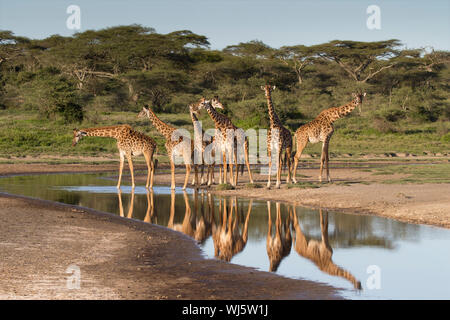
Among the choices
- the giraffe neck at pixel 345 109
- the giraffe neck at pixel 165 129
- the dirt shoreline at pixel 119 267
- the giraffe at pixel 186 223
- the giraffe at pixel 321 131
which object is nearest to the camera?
the dirt shoreline at pixel 119 267

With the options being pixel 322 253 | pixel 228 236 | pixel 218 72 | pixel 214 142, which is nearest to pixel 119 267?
pixel 322 253

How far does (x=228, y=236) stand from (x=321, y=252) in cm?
176

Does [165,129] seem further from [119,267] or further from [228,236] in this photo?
[119,267]

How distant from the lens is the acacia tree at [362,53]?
53031mm

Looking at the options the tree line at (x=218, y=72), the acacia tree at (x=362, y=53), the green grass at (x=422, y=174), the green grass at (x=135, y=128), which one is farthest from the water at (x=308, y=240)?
the acacia tree at (x=362, y=53)

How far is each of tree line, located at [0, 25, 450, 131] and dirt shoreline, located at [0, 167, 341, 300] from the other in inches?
1243

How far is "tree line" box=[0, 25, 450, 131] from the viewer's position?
46.1 meters

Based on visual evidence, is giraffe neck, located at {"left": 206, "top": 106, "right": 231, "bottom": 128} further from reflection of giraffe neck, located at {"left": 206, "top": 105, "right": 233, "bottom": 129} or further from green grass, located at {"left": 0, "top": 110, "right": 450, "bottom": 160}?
green grass, located at {"left": 0, "top": 110, "right": 450, "bottom": 160}

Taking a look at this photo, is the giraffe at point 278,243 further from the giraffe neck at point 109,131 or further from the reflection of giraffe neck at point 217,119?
the giraffe neck at point 109,131

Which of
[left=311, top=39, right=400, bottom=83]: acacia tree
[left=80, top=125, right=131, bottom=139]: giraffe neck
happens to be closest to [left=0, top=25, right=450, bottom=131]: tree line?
[left=311, top=39, right=400, bottom=83]: acacia tree

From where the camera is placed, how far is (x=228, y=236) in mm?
10039

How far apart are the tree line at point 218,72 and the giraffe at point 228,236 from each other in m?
29.4
